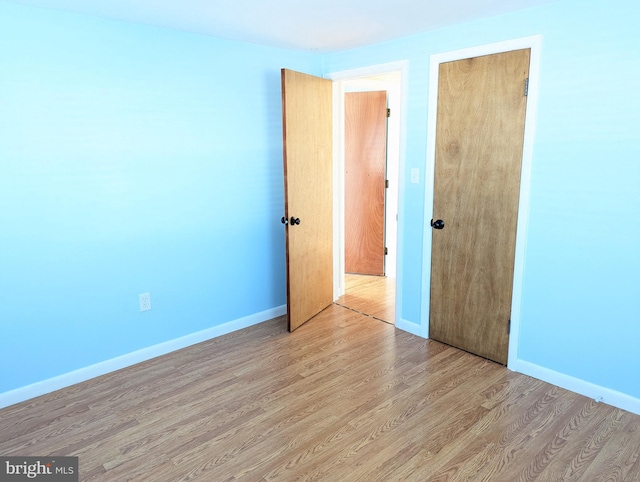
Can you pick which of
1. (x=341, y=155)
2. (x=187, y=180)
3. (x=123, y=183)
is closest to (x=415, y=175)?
(x=341, y=155)

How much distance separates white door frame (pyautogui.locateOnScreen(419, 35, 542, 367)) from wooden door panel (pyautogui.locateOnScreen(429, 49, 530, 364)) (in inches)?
1.3

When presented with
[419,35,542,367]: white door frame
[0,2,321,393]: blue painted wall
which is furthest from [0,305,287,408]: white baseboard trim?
[419,35,542,367]: white door frame

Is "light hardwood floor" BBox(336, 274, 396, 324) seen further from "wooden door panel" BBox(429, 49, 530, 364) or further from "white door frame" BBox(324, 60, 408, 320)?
"wooden door panel" BBox(429, 49, 530, 364)

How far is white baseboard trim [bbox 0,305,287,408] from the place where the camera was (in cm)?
251

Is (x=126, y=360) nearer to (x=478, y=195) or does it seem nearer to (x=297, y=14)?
(x=297, y=14)

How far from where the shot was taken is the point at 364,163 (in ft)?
15.6

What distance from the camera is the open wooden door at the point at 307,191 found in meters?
3.19

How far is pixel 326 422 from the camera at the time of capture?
7.50 feet

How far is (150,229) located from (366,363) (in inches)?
66.4

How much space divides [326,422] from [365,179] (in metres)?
3.02

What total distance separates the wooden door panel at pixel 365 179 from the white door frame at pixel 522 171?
1.67 metres

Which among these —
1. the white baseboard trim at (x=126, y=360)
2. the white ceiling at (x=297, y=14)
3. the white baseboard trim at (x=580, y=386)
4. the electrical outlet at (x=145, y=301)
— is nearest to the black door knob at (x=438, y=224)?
the white baseboard trim at (x=580, y=386)

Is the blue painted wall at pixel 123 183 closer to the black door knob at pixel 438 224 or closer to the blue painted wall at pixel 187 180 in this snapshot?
the blue painted wall at pixel 187 180

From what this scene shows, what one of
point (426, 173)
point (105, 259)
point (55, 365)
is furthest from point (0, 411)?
point (426, 173)
